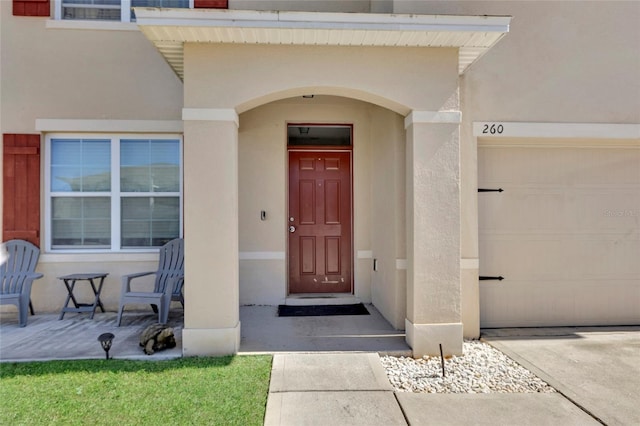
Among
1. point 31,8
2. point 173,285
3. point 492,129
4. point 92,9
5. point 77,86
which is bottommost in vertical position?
point 173,285

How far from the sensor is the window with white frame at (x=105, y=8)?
5.26 m

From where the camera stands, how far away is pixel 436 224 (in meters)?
3.72

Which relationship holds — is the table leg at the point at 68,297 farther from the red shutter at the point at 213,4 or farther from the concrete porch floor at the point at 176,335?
the red shutter at the point at 213,4

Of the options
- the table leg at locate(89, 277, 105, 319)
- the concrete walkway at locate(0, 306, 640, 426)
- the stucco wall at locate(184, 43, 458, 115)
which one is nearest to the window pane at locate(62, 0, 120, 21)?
the stucco wall at locate(184, 43, 458, 115)

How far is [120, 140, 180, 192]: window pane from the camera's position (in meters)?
5.29

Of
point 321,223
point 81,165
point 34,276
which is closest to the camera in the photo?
point 34,276

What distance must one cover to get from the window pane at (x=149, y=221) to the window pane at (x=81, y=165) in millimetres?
468

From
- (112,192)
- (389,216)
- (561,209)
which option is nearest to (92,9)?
(112,192)

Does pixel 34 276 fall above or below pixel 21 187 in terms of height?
below

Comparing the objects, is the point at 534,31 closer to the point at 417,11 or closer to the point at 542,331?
the point at 417,11

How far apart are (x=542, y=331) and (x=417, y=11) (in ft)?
13.5

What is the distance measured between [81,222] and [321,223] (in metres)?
3.49

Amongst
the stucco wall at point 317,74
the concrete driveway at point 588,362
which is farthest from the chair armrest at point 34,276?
the concrete driveway at point 588,362

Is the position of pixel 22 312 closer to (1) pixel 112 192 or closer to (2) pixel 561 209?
(1) pixel 112 192
